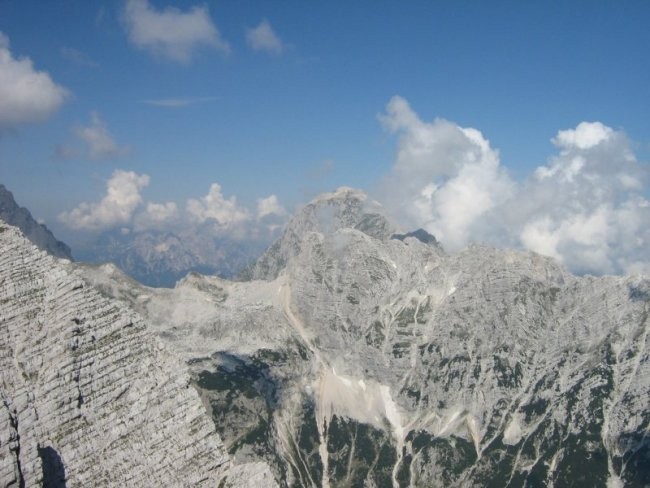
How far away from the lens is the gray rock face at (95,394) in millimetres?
50156

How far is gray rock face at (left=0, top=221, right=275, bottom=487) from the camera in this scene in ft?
165

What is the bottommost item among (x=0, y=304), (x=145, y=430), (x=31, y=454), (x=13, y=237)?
(x=31, y=454)

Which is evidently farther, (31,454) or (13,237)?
(13,237)

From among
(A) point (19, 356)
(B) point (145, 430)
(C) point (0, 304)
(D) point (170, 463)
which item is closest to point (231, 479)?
(D) point (170, 463)

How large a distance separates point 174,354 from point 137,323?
5.00 meters

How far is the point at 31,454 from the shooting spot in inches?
1745

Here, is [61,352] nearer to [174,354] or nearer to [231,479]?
[174,354]

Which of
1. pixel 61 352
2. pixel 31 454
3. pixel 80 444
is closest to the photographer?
pixel 31 454

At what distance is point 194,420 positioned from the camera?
54.6 meters

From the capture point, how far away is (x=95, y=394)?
53406 mm

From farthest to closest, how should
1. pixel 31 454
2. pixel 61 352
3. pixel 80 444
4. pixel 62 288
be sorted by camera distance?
pixel 62 288 → pixel 61 352 → pixel 80 444 → pixel 31 454

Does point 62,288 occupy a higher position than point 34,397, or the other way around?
point 62,288

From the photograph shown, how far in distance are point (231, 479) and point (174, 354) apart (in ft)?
45.6

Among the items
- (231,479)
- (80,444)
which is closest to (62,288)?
(80,444)
